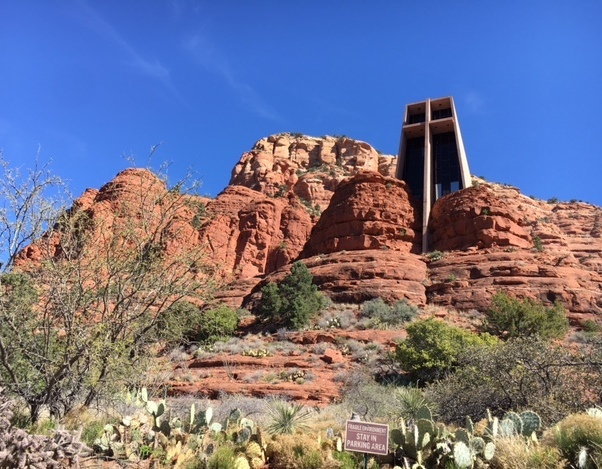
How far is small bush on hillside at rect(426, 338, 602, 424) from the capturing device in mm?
10038

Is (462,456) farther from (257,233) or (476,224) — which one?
(257,233)

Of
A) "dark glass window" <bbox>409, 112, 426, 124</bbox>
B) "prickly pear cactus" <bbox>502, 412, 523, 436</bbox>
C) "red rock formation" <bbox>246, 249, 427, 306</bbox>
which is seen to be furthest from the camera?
"dark glass window" <bbox>409, 112, 426, 124</bbox>

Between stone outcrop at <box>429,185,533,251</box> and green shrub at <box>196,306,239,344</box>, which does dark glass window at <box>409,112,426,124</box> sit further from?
green shrub at <box>196,306,239,344</box>

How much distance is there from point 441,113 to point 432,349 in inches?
1537

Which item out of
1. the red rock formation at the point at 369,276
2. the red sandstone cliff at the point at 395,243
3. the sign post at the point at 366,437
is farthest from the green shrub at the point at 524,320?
the sign post at the point at 366,437

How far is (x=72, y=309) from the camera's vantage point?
8.67 m

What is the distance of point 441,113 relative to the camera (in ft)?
168

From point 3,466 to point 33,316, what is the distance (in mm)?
4069

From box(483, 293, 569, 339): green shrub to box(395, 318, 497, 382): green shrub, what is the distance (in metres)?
4.20

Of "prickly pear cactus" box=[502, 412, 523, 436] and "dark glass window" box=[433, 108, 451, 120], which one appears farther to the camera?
"dark glass window" box=[433, 108, 451, 120]

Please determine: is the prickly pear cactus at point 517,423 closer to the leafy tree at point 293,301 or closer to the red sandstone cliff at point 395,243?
the red sandstone cliff at point 395,243

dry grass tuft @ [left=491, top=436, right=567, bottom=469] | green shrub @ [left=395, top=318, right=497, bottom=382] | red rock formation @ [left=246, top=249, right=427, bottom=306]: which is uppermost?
red rock formation @ [left=246, top=249, right=427, bottom=306]

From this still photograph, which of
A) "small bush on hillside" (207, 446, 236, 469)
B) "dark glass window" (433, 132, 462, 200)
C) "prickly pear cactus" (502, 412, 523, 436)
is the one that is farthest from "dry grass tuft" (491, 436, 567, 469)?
"dark glass window" (433, 132, 462, 200)

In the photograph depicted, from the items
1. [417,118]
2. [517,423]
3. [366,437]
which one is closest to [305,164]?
[417,118]
